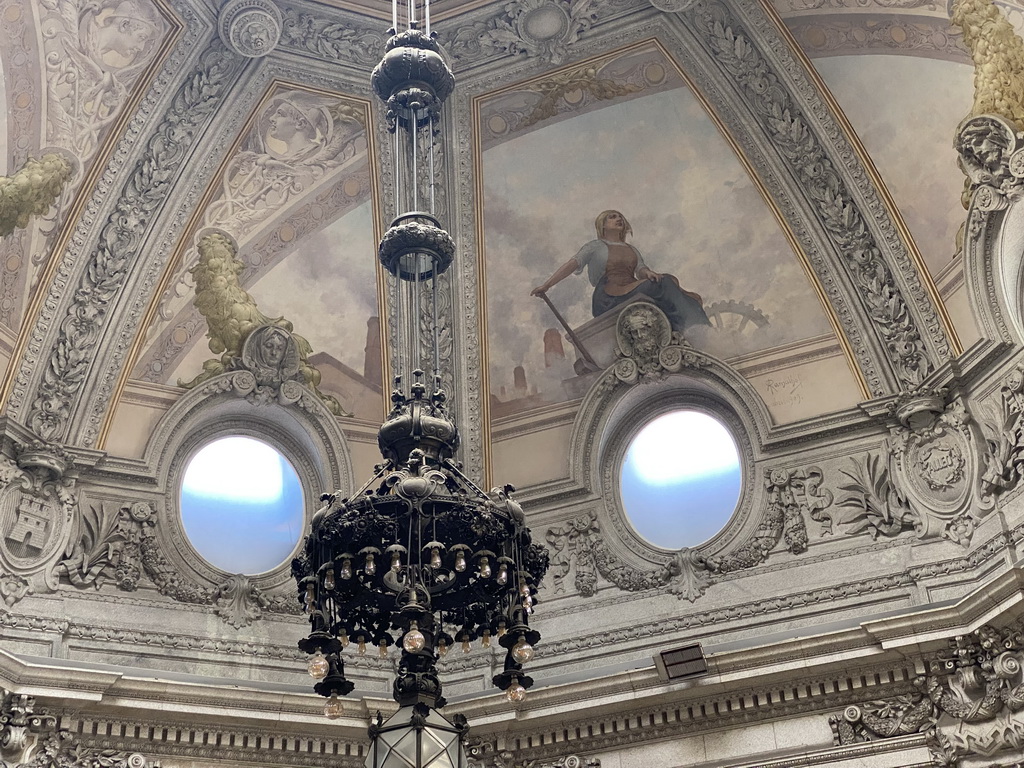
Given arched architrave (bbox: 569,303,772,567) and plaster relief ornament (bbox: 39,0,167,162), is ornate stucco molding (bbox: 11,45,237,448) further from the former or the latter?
arched architrave (bbox: 569,303,772,567)

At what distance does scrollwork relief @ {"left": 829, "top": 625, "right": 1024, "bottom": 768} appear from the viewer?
10312 mm

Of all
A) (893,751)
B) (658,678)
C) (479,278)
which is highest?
(479,278)

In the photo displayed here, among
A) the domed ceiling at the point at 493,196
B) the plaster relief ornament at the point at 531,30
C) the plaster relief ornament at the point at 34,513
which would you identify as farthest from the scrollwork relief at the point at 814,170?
the plaster relief ornament at the point at 34,513

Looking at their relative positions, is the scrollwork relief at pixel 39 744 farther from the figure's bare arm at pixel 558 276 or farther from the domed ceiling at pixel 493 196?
the figure's bare arm at pixel 558 276

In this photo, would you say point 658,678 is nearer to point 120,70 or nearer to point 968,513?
point 968,513

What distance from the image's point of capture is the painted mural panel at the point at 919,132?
481 inches

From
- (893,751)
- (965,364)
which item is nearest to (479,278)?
(965,364)

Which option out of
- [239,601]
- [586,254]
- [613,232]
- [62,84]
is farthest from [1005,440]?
[62,84]

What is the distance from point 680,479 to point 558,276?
2534mm

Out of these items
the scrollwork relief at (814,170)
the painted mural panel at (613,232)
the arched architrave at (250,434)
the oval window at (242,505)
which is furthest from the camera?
the painted mural panel at (613,232)

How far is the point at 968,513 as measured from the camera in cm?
1158

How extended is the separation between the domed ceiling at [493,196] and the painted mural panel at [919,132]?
3cm

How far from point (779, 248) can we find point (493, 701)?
17.5ft

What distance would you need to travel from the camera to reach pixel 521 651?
7699 millimetres
